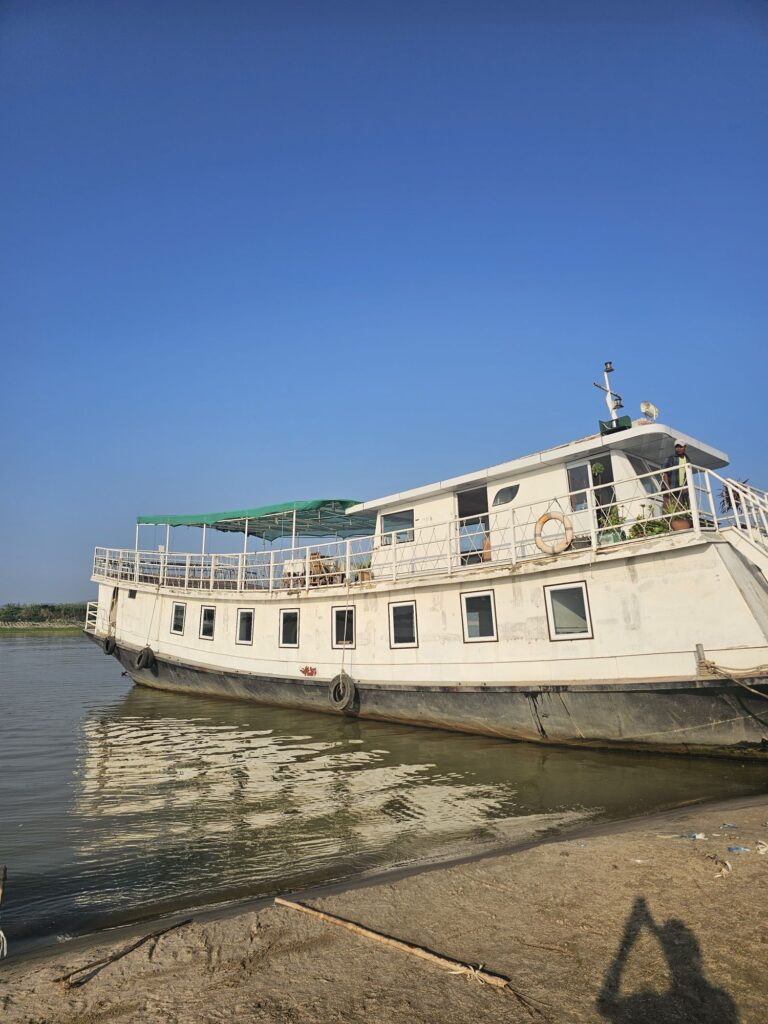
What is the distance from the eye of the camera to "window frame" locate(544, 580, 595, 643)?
10812 mm

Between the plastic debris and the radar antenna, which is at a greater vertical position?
the radar antenna

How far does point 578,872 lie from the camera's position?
483cm

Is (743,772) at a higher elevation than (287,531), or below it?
below

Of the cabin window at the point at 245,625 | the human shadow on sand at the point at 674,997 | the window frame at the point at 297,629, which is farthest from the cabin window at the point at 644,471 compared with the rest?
the cabin window at the point at 245,625

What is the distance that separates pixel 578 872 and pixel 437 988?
2.17 metres

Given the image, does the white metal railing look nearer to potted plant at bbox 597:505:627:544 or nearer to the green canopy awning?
the green canopy awning

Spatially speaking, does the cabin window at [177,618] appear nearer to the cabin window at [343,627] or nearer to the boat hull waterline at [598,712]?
the boat hull waterline at [598,712]

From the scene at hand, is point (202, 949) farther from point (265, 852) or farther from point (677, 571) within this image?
point (677, 571)

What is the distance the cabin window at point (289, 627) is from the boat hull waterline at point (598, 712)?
155cm

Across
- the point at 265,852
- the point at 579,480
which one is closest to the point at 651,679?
the point at 579,480

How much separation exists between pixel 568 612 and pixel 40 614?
80.3 metres

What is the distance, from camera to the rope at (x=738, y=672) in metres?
8.75

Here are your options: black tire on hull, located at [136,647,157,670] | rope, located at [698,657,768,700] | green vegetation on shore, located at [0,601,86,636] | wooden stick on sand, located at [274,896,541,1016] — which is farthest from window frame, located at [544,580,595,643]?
green vegetation on shore, located at [0,601,86,636]

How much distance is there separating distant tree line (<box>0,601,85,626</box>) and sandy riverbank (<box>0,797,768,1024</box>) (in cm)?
7882
